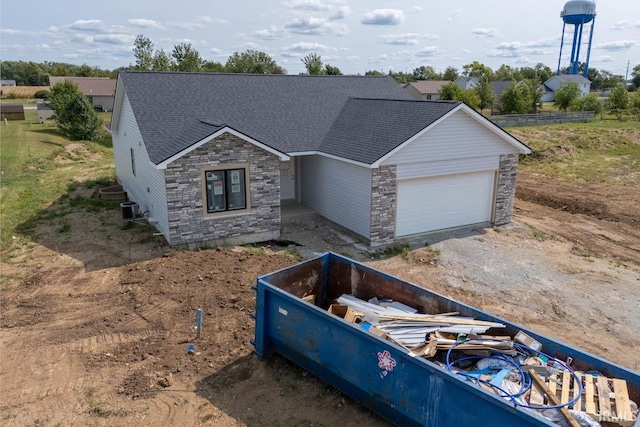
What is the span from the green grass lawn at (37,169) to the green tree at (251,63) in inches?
979

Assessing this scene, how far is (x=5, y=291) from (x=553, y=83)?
98978 millimetres

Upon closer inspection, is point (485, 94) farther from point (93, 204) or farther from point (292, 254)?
point (292, 254)

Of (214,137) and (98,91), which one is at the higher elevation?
(98,91)

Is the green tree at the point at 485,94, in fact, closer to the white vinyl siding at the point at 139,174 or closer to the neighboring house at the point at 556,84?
Answer: the neighboring house at the point at 556,84

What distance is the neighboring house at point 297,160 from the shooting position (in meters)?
14.0

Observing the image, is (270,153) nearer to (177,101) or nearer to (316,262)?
(177,101)

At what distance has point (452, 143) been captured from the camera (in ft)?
51.0

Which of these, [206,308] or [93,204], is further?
[93,204]

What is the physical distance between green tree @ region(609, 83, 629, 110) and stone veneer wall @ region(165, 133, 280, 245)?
54.8 m

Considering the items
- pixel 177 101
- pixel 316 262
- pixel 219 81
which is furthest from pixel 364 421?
pixel 219 81

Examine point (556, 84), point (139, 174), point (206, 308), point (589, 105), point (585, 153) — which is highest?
point (556, 84)

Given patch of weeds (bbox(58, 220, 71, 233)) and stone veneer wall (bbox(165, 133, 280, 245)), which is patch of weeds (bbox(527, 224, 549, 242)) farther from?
patch of weeds (bbox(58, 220, 71, 233))

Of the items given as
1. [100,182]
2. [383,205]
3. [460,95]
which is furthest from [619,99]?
[100,182]

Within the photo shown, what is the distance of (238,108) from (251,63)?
45.5 metres
